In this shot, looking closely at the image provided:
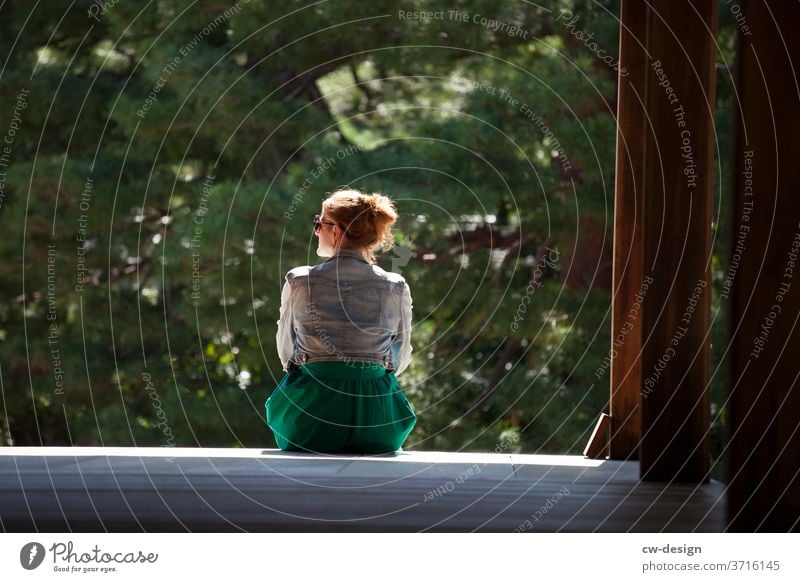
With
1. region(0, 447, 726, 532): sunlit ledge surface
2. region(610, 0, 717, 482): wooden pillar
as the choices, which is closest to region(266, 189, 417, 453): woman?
region(0, 447, 726, 532): sunlit ledge surface

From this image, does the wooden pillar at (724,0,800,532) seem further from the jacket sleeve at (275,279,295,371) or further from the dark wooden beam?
the jacket sleeve at (275,279,295,371)

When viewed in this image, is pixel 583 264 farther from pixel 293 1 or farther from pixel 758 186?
pixel 758 186

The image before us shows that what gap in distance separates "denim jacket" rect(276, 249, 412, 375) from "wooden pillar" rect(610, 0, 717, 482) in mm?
874

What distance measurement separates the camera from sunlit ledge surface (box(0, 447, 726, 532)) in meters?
2.80

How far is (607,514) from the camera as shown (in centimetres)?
295

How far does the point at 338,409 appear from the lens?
3.74m

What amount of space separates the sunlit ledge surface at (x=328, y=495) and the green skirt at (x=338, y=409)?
0.13m

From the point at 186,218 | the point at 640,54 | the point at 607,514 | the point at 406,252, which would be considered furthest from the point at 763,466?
the point at 186,218

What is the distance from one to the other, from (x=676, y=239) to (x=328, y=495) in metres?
1.27

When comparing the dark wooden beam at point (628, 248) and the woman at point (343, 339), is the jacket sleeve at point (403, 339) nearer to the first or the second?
the woman at point (343, 339)

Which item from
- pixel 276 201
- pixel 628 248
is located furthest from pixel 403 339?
pixel 276 201

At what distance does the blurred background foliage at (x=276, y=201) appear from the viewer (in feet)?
24.1
